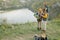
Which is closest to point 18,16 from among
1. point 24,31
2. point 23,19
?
point 23,19

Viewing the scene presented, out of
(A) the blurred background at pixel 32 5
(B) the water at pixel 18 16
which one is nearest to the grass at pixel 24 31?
(B) the water at pixel 18 16

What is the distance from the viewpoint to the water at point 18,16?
7.50 metres

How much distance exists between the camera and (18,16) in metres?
8.02

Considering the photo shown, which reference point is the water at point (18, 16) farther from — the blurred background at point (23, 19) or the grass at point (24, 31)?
the grass at point (24, 31)

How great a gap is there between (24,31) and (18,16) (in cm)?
209

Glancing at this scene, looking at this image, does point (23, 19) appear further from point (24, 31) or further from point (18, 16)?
point (24, 31)

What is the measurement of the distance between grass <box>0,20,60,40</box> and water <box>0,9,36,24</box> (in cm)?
84

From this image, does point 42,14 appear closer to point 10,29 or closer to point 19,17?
point 10,29

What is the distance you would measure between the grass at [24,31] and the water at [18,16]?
84 cm

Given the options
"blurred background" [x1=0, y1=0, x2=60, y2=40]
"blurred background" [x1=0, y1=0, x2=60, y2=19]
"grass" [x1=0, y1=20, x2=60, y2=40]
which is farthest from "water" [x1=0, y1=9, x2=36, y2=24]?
"grass" [x1=0, y1=20, x2=60, y2=40]

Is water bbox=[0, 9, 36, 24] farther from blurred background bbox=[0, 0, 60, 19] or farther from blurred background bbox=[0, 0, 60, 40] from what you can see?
blurred background bbox=[0, 0, 60, 19]

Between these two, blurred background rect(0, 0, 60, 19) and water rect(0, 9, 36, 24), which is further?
blurred background rect(0, 0, 60, 19)

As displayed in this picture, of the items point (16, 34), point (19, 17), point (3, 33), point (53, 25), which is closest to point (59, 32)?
point (53, 25)

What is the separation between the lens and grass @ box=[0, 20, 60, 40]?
18.3ft
